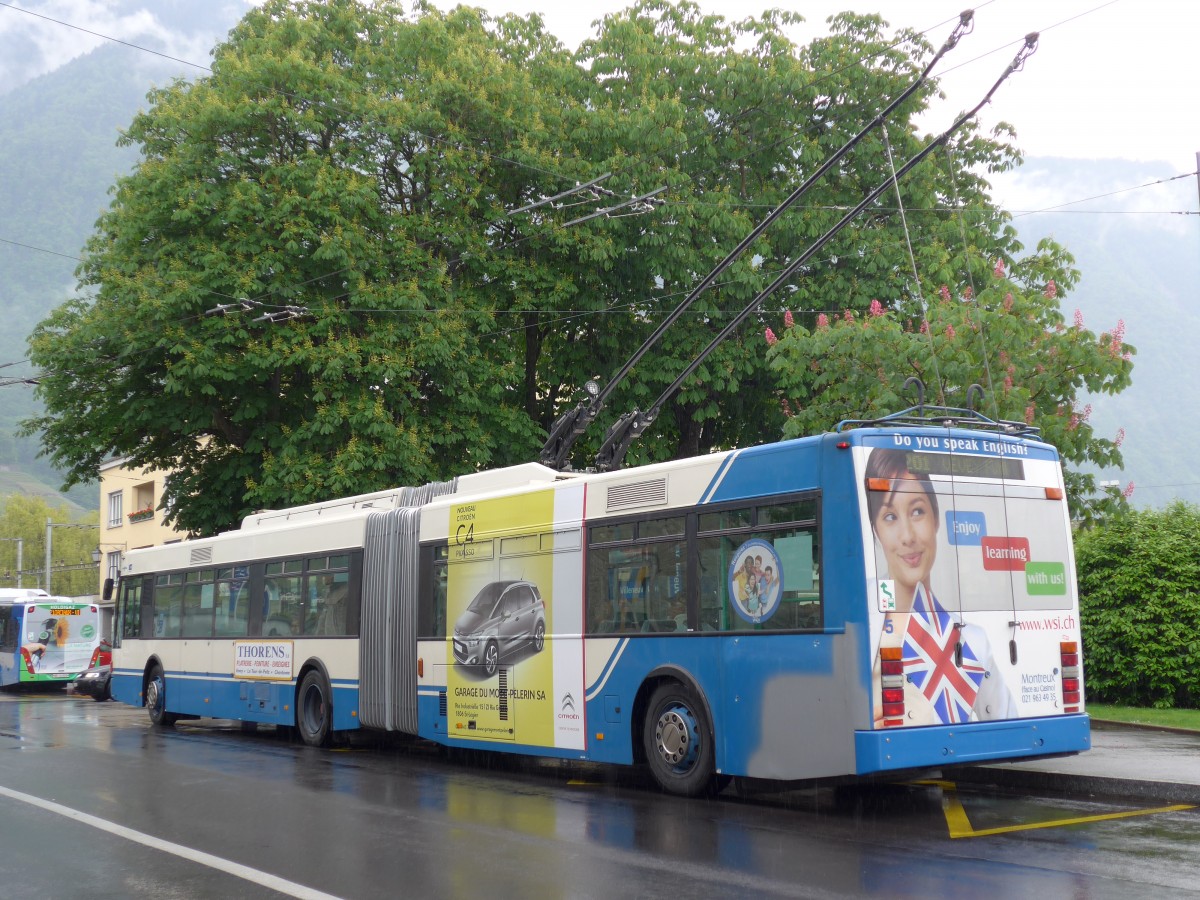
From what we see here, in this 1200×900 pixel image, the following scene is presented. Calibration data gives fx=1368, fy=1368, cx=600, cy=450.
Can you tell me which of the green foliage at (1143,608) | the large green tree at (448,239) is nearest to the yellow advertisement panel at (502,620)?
the green foliage at (1143,608)

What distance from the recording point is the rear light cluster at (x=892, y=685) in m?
9.92

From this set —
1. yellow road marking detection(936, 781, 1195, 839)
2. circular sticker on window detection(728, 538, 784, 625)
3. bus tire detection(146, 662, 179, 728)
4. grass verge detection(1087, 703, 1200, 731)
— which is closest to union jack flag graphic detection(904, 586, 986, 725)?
yellow road marking detection(936, 781, 1195, 839)

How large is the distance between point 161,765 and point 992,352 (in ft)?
40.4

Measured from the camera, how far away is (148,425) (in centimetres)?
2638

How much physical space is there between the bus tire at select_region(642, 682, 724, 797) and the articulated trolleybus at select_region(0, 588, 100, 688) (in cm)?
2966

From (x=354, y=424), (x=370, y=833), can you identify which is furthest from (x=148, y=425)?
(x=370, y=833)

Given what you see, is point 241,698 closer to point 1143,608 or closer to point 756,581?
point 756,581

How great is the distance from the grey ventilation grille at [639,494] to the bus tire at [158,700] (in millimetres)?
12159

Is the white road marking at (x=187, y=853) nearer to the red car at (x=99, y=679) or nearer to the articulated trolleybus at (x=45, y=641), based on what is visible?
the red car at (x=99, y=679)

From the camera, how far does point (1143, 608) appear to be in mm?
17375

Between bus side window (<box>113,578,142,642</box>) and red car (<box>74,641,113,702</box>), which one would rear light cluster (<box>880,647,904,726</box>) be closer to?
bus side window (<box>113,578,142,642</box>)

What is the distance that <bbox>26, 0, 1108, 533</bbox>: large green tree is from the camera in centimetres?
2506

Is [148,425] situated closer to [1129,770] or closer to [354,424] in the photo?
[354,424]

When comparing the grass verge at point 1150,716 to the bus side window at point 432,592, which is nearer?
the grass verge at point 1150,716
